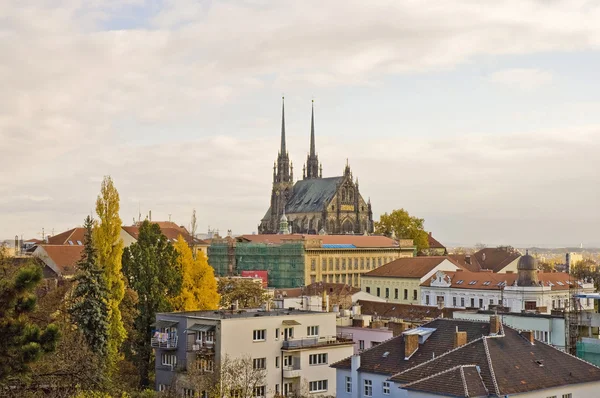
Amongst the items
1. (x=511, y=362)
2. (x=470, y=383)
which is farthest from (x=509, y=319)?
(x=470, y=383)

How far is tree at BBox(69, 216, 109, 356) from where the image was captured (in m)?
51.6

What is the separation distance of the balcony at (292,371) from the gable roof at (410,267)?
53648 mm

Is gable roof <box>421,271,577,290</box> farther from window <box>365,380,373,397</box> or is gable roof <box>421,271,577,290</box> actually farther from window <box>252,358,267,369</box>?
window <box>365,380,373,397</box>

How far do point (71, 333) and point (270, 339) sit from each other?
458 inches

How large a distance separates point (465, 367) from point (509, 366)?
2.90 metres

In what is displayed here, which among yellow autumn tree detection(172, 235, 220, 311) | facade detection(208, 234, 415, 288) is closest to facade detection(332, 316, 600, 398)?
yellow autumn tree detection(172, 235, 220, 311)

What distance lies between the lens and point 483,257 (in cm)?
13000

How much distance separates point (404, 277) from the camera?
106 meters

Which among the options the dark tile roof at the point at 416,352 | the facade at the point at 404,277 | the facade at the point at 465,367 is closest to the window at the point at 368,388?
the facade at the point at 465,367

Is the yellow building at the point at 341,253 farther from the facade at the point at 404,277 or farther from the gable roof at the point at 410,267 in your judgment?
the gable roof at the point at 410,267

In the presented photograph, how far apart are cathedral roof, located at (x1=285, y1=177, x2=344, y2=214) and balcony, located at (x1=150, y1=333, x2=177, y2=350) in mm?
115093

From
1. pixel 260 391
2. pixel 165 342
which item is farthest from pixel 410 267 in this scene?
pixel 165 342

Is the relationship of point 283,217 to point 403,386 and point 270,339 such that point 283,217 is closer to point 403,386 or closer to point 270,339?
point 270,339

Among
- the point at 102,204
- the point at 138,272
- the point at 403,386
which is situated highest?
the point at 102,204
